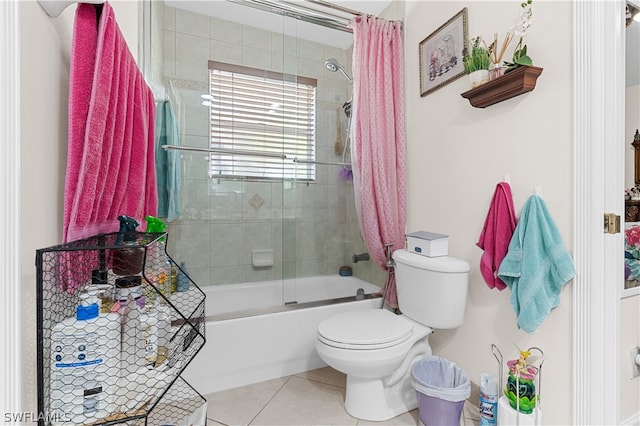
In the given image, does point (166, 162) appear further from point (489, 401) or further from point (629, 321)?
point (629, 321)

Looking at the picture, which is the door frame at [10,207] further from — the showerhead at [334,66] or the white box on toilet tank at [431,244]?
the showerhead at [334,66]

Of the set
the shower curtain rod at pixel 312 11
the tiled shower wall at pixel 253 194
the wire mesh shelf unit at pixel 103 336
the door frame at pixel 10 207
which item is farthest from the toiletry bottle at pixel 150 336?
the shower curtain rod at pixel 312 11

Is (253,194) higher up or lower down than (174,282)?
higher up

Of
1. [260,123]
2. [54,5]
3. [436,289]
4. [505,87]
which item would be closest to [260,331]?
[436,289]

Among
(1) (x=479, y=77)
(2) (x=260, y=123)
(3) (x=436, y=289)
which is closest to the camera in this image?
(1) (x=479, y=77)

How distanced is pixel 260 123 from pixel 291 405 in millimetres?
1766

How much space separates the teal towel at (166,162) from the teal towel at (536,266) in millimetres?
1857

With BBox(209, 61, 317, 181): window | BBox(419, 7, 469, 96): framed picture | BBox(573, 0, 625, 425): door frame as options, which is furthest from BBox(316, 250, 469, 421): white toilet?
BBox(209, 61, 317, 181): window

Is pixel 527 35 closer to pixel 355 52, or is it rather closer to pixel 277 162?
pixel 355 52

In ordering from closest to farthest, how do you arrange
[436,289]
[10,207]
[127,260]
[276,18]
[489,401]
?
[10,207] → [127,260] → [489,401] → [436,289] → [276,18]

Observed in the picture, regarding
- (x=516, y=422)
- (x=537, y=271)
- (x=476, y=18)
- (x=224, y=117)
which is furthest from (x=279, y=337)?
(x=476, y=18)

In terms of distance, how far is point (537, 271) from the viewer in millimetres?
1211

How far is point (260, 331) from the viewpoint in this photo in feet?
5.69

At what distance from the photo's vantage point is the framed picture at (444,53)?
1.63m
